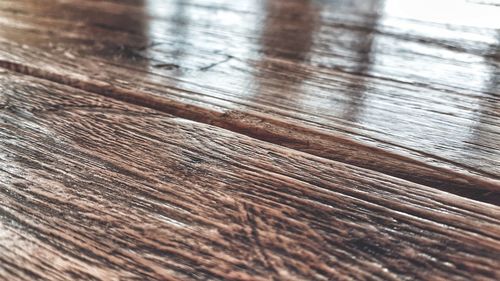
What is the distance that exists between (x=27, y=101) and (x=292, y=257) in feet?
1.11

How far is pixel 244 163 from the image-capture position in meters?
0.33

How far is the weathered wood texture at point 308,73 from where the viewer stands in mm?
370

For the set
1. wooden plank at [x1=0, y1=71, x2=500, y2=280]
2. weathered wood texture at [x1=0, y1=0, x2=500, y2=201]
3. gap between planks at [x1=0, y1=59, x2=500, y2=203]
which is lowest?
wooden plank at [x1=0, y1=71, x2=500, y2=280]

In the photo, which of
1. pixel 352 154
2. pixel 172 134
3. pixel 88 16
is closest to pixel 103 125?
pixel 172 134

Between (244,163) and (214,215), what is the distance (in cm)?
7

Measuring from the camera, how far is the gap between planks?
31cm

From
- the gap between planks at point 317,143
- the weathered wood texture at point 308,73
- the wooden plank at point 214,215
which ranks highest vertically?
the weathered wood texture at point 308,73

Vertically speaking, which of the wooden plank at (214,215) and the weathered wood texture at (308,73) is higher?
the weathered wood texture at (308,73)

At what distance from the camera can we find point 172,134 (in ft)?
1.23

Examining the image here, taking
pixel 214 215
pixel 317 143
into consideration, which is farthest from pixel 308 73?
pixel 214 215

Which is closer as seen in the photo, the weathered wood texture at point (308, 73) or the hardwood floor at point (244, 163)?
the hardwood floor at point (244, 163)

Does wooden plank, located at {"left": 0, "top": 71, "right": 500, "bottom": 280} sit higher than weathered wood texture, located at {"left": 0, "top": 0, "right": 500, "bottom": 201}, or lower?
lower

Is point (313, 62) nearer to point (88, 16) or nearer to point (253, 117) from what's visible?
point (253, 117)

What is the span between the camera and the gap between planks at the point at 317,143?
310mm
